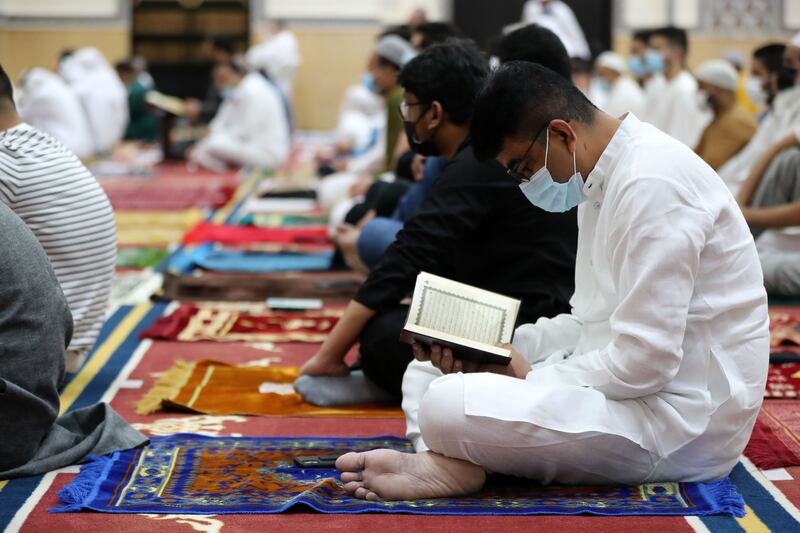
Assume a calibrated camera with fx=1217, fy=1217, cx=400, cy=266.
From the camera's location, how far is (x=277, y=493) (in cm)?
237

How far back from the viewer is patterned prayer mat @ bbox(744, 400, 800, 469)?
2.61m

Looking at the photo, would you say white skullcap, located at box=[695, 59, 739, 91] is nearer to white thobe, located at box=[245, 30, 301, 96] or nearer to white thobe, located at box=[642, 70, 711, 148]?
white thobe, located at box=[642, 70, 711, 148]

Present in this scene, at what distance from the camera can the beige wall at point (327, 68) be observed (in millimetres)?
15305

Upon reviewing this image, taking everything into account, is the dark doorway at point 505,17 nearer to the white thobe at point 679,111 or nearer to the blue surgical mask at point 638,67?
the blue surgical mask at point 638,67

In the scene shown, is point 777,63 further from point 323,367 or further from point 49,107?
point 49,107

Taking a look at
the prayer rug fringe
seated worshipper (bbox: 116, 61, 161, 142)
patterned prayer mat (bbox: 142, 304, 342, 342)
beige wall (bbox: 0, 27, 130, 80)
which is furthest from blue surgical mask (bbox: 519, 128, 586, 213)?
beige wall (bbox: 0, 27, 130, 80)

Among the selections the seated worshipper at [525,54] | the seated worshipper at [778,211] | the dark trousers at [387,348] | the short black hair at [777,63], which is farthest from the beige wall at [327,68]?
the dark trousers at [387,348]

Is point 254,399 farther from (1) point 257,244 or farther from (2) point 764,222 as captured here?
(1) point 257,244

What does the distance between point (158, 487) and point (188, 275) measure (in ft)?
8.55

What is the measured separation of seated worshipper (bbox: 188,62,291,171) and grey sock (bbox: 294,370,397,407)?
6.87 m

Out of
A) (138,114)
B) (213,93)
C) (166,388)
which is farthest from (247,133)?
(166,388)

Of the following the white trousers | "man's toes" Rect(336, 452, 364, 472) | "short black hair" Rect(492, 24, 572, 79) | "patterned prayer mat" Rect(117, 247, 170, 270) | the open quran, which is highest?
"short black hair" Rect(492, 24, 572, 79)

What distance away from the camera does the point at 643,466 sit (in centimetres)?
232

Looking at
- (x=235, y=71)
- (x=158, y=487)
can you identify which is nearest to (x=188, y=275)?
(x=158, y=487)
